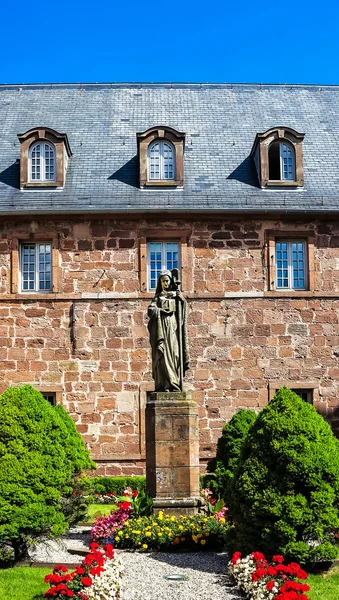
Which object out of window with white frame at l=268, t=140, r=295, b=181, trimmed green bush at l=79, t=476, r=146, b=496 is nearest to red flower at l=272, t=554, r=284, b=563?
trimmed green bush at l=79, t=476, r=146, b=496

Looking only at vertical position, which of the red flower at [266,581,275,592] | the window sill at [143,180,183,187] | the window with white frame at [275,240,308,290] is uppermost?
the window sill at [143,180,183,187]

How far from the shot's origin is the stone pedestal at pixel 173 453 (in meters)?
12.1

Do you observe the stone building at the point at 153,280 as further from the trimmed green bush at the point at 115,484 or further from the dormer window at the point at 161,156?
the trimmed green bush at the point at 115,484

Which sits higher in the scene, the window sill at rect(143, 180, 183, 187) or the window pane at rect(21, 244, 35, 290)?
the window sill at rect(143, 180, 183, 187)

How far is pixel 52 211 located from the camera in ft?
62.7

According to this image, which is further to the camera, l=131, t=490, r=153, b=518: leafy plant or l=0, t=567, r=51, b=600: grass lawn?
l=131, t=490, r=153, b=518: leafy plant

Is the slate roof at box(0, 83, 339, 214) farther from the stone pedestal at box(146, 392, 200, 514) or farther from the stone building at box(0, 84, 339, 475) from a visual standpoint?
the stone pedestal at box(146, 392, 200, 514)

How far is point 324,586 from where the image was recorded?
9.00 metres

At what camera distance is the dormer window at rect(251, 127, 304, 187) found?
20109 mm

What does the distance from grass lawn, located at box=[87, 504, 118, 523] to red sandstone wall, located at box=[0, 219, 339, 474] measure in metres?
2.07

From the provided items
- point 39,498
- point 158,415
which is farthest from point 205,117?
point 39,498

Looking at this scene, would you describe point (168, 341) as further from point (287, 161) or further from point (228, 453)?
point (287, 161)

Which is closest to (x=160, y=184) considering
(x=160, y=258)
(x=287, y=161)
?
(x=160, y=258)

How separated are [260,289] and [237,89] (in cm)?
742
